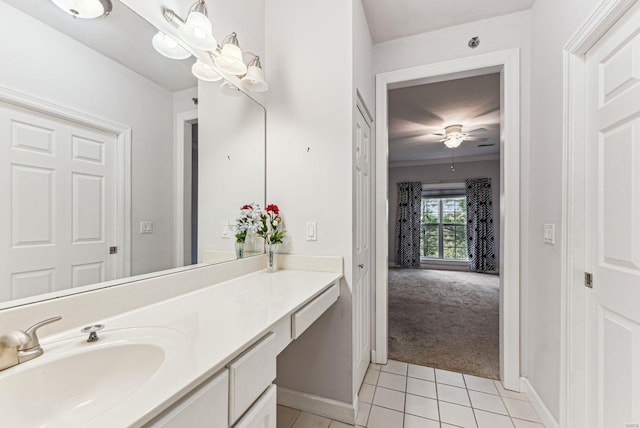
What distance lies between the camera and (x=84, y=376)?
66 centimetres

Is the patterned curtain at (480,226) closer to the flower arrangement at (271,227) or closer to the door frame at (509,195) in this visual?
the door frame at (509,195)

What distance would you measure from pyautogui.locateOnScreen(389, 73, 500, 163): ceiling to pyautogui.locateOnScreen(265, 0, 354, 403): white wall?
166 centimetres

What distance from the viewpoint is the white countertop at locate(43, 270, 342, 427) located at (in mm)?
479

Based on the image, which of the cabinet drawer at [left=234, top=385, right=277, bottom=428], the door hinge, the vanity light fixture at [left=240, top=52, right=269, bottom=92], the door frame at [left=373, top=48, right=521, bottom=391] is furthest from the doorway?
the vanity light fixture at [left=240, top=52, right=269, bottom=92]

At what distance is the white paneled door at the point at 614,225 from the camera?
1.04 metres

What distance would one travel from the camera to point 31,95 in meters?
0.74

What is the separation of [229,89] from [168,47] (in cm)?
42

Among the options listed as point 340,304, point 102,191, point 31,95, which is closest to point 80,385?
point 102,191

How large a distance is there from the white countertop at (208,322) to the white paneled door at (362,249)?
1.24 ft

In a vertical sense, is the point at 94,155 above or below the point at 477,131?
below

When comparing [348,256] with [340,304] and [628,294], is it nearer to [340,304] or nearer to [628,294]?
[340,304]

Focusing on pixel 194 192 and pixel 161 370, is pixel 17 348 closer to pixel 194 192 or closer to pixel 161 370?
pixel 161 370

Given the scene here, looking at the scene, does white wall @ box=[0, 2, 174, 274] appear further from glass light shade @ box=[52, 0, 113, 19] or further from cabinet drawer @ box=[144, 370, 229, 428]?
cabinet drawer @ box=[144, 370, 229, 428]

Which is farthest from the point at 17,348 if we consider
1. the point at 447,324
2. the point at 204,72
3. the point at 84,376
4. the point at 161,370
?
the point at 447,324
